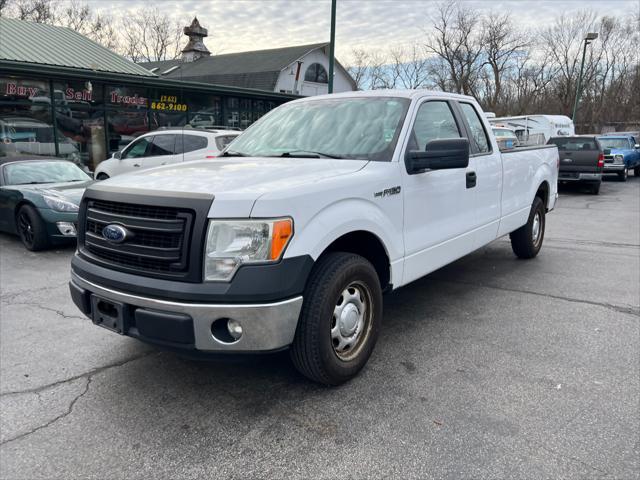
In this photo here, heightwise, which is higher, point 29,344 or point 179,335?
point 179,335

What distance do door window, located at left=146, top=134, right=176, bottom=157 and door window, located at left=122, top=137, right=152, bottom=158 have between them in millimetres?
176

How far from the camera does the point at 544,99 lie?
155 ft

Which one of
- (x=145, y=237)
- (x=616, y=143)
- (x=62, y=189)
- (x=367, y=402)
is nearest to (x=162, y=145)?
(x=62, y=189)

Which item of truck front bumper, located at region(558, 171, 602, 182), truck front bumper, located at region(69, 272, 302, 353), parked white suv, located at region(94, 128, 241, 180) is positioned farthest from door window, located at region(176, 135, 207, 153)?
truck front bumper, located at region(558, 171, 602, 182)

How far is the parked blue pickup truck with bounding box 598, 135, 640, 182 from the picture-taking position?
808 inches

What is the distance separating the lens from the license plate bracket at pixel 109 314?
298 centimetres

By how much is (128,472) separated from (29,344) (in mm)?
2162

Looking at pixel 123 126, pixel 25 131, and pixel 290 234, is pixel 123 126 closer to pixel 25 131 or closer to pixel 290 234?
pixel 25 131

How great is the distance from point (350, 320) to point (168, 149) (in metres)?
9.39

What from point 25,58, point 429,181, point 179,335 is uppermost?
point 25,58

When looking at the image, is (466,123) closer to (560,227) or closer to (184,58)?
(560,227)

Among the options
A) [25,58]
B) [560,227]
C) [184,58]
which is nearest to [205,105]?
[25,58]

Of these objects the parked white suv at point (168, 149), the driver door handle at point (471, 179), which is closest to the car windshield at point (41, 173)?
the parked white suv at point (168, 149)

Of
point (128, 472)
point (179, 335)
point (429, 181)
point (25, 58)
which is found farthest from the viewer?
point (25, 58)
